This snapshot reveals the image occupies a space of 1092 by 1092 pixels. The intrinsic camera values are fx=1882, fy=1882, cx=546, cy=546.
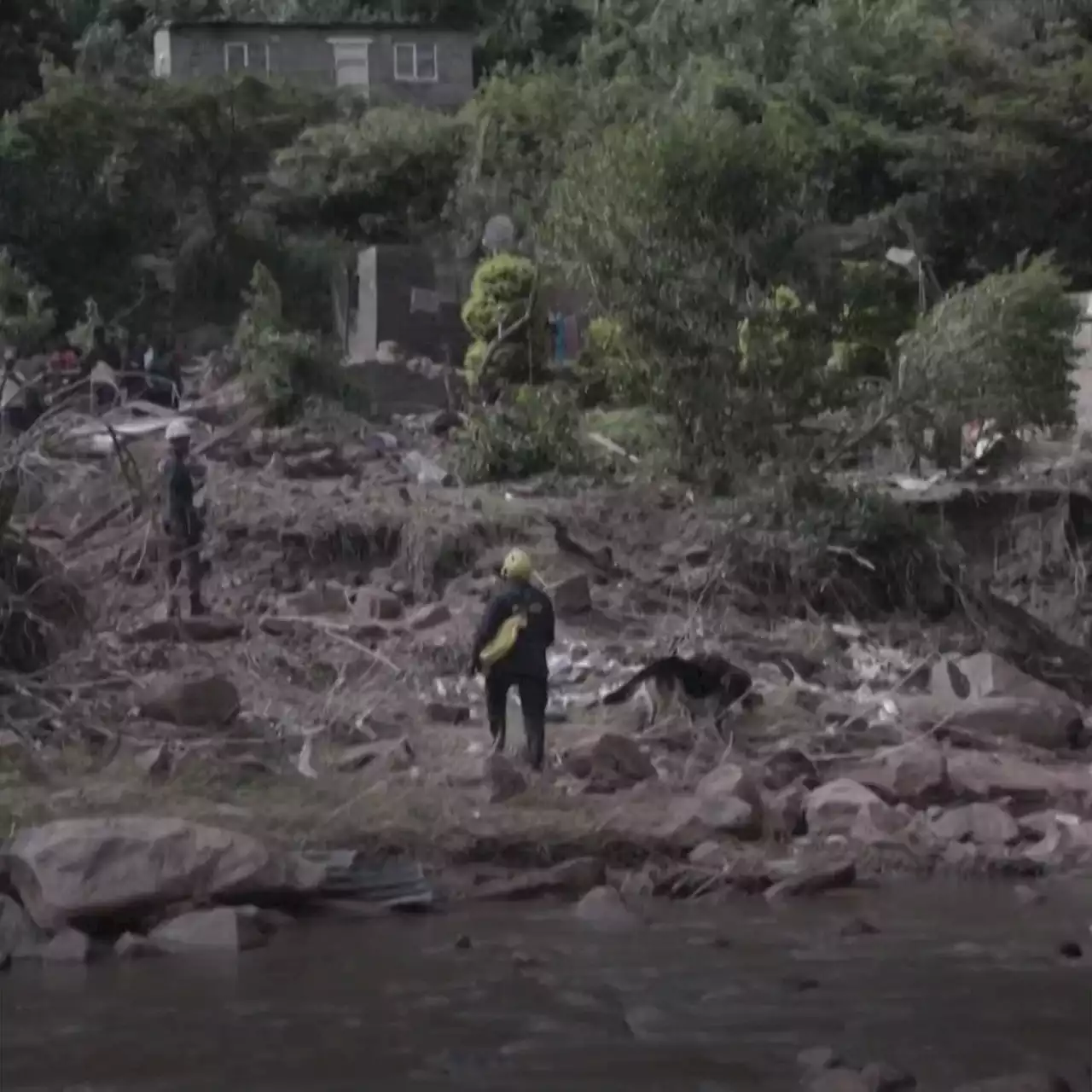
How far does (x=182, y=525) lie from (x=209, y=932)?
663 centimetres

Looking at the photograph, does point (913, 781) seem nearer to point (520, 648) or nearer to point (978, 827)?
point (978, 827)

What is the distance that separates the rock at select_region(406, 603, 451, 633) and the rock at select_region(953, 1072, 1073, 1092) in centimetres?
838

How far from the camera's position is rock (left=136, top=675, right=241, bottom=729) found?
36.9 ft

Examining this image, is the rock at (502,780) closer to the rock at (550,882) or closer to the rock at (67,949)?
the rock at (550,882)

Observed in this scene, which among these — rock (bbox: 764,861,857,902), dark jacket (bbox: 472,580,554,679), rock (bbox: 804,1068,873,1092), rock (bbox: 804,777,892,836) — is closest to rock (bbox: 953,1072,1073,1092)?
rock (bbox: 804,1068,873,1092)

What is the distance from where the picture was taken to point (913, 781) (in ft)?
36.5

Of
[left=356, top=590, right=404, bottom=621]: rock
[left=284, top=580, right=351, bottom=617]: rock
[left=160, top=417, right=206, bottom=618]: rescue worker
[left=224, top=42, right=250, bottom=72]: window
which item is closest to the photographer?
[left=160, top=417, right=206, bottom=618]: rescue worker

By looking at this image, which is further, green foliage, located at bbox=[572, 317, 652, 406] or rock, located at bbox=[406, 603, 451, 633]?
green foliage, located at bbox=[572, 317, 652, 406]

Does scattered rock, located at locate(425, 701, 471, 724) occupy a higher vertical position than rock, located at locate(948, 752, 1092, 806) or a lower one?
higher

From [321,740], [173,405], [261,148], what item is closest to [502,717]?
[321,740]

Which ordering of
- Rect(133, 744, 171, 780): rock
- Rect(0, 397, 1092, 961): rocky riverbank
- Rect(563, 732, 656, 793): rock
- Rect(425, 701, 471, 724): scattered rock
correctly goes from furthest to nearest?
1. Rect(425, 701, 471, 724): scattered rock
2. Rect(563, 732, 656, 793): rock
3. Rect(133, 744, 171, 780): rock
4. Rect(0, 397, 1092, 961): rocky riverbank

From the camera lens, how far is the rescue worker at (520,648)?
10859mm

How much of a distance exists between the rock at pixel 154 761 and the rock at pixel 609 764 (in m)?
2.30

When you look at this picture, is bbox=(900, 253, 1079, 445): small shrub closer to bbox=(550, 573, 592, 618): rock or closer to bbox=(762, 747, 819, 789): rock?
bbox=(550, 573, 592, 618): rock
